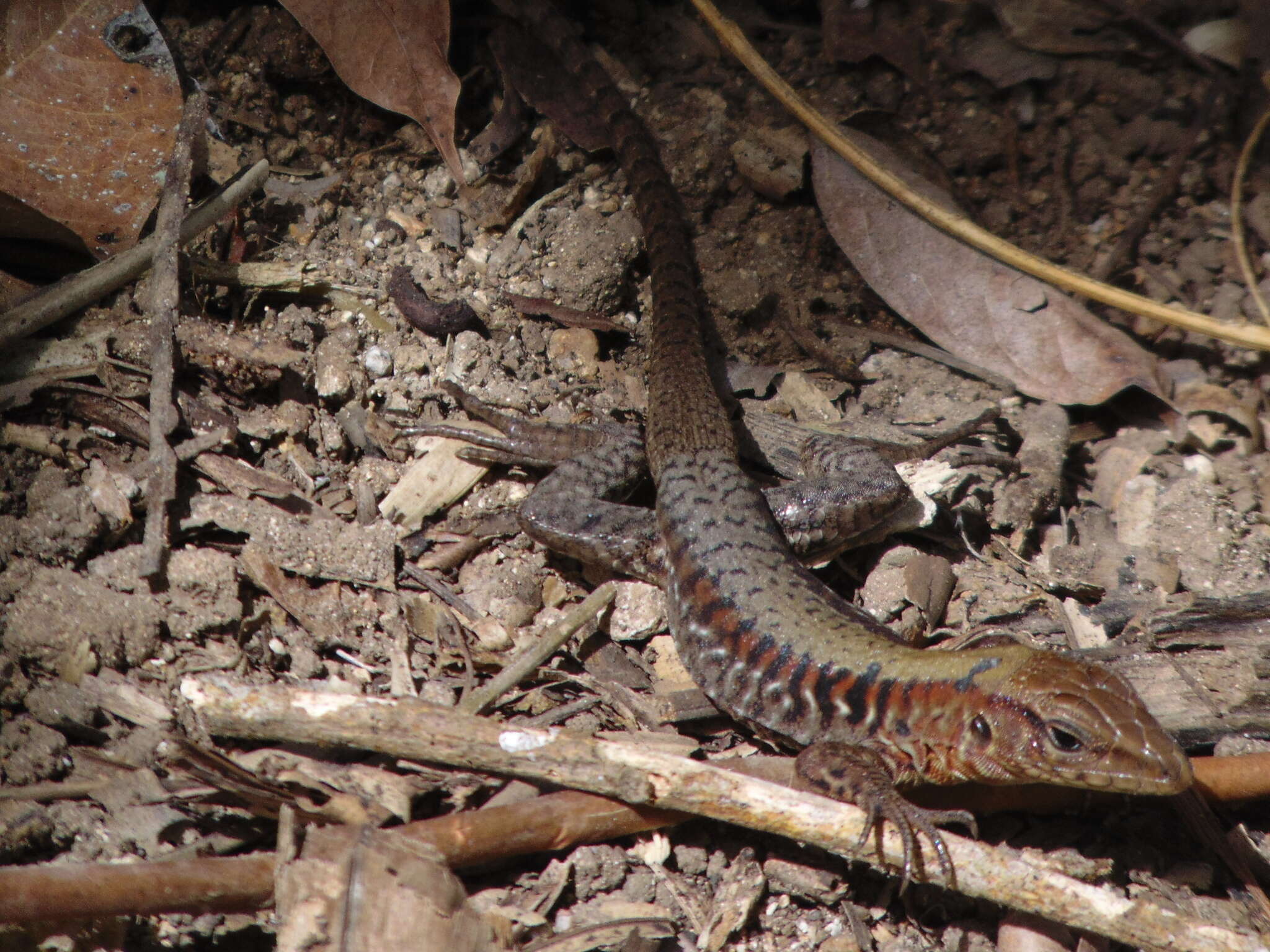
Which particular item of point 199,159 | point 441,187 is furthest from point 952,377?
point 199,159

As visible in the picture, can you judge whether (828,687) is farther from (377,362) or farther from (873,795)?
(377,362)

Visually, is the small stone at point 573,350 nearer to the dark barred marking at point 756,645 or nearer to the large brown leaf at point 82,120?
the dark barred marking at point 756,645

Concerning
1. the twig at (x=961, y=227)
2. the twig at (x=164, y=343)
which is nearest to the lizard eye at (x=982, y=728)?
the twig at (x=961, y=227)

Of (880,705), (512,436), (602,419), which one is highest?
(602,419)

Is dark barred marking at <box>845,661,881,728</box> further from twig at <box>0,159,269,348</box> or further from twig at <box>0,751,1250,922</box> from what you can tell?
twig at <box>0,159,269,348</box>

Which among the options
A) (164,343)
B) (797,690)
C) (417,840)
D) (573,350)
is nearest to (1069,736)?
(797,690)

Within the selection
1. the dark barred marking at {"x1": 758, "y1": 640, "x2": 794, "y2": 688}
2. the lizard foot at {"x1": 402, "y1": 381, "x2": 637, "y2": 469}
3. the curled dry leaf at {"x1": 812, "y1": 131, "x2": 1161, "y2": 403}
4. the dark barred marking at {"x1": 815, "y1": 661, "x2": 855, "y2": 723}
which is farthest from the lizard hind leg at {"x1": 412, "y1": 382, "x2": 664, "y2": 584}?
the curled dry leaf at {"x1": 812, "y1": 131, "x2": 1161, "y2": 403}
